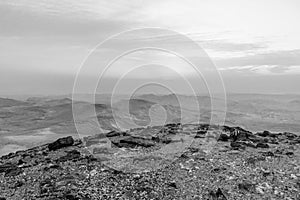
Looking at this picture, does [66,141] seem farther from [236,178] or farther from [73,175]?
[236,178]

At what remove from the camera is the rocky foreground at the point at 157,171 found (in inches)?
425

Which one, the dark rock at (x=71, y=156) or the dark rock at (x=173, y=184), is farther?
the dark rock at (x=71, y=156)

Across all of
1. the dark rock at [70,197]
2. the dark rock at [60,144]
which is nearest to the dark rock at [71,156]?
the dark rock at [60,144]

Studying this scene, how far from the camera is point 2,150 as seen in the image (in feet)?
139

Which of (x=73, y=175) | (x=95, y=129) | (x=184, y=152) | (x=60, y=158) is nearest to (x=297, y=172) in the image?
(x=184, y=152)

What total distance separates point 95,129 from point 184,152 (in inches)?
2243

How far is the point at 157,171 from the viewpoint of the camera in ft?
40.8

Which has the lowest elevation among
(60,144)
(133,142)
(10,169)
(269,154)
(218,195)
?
(10,169)

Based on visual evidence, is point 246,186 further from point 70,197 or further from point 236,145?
point 70,197

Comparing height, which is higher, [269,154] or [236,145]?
[236,145]

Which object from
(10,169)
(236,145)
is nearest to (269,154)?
(236,145)

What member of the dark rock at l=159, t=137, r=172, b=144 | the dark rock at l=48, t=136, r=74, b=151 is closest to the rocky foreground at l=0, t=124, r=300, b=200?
the dark rock at l=48, t=136, r=74, b=151

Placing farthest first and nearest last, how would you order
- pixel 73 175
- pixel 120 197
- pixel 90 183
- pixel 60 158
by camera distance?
pixel 60 158
pixel 73 175
pixel 90 183
pixel 120 197

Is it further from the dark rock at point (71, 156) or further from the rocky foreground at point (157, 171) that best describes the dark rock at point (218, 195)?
the dark rock at point (71, 156)
